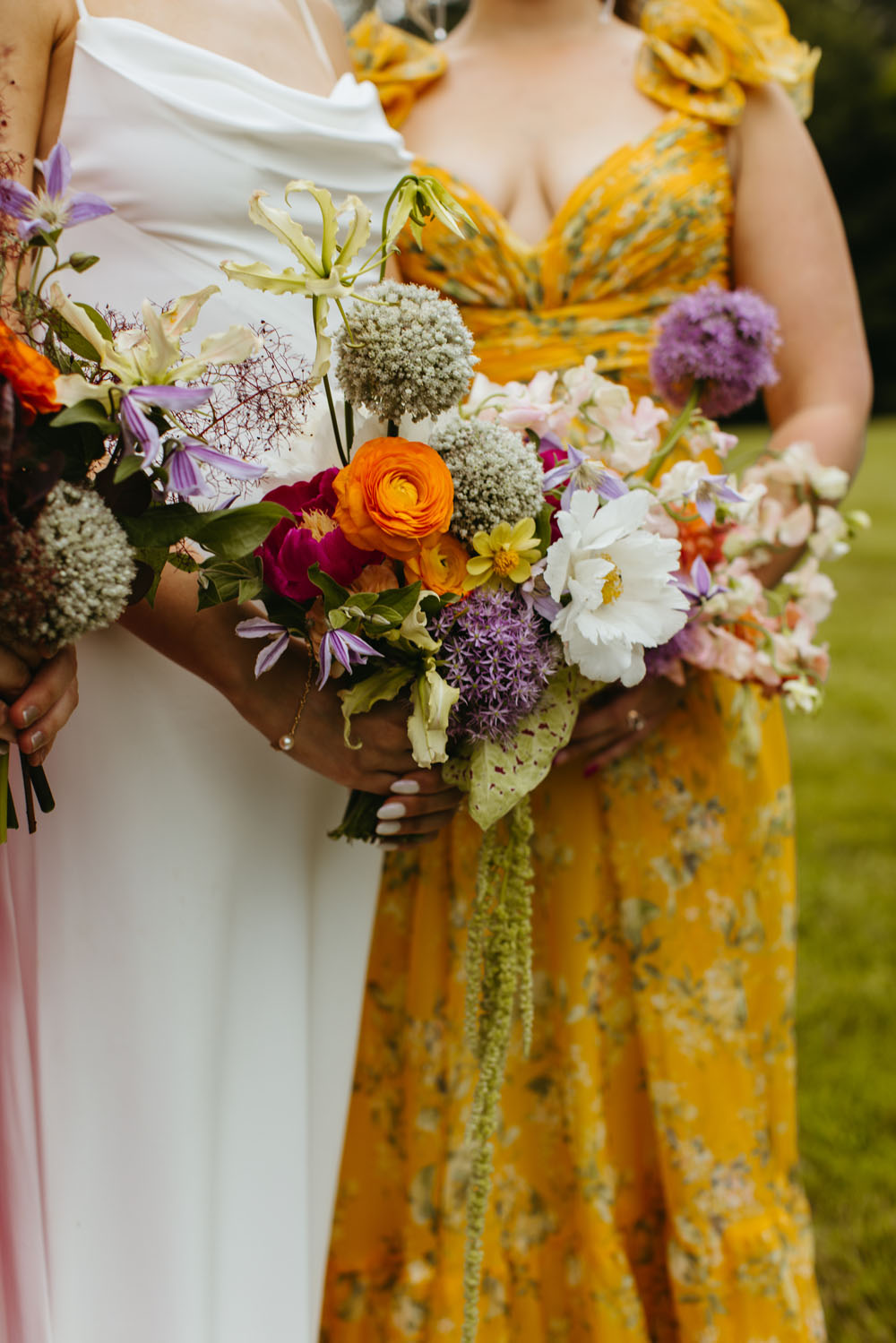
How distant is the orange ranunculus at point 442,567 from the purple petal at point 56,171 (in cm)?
47

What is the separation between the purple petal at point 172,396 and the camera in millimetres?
973

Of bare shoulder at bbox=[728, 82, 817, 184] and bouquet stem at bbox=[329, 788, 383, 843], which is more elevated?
bare shoulder at bbox=[728, 82, 817, 184]

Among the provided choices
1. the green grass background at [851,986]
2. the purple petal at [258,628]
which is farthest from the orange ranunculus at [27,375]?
the green grass background at [851,986]

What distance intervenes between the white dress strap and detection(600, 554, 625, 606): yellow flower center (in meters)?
0.91

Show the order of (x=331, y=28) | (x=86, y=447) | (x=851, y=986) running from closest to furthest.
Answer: (x=86, y=447), (x=331, y=28), (x=851, y=986)

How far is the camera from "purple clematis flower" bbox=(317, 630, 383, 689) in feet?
3.72

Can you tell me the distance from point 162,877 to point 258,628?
0.40 m

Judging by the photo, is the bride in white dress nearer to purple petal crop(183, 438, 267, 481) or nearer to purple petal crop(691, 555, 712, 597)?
purple petal crop(183, 438, 267, 481)

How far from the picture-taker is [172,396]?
977 mm

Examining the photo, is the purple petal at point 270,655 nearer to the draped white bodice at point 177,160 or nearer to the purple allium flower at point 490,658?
the purple allium flower at point 490,658

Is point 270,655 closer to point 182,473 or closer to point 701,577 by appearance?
point 182,473

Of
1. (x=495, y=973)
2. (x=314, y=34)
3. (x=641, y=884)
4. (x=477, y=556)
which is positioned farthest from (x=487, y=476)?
(x=641, y=884)

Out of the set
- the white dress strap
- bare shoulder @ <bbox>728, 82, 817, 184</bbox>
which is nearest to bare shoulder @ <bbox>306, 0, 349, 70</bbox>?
the white dress strap

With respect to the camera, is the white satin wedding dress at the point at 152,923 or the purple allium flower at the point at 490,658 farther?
the white satin wedding dress at the point at 152,923
